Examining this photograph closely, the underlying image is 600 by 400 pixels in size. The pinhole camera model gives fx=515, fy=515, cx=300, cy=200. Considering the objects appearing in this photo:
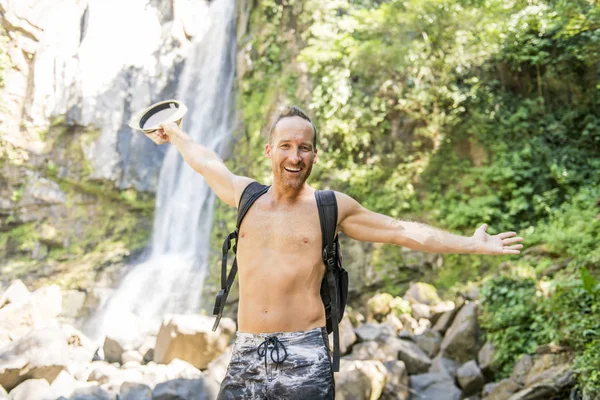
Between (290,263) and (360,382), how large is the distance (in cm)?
330

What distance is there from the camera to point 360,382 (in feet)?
17.6

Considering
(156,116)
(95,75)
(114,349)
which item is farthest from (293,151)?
(95,75)

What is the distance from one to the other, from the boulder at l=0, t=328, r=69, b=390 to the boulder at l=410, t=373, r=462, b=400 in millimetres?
4284

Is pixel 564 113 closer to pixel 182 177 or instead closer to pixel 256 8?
pixel 256 8

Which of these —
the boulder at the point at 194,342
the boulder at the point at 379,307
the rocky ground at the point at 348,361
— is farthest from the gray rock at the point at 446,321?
the boulder at the point at 194,342

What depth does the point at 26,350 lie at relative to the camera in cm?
625

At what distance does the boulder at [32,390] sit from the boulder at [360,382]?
3203mm

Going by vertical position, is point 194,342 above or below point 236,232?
below

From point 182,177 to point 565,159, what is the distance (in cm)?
1013

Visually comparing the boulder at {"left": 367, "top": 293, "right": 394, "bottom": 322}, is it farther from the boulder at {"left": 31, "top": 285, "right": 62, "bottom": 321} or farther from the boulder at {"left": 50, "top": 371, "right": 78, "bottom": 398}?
the boulder at {"left": 31, "top": 285, "right": 62, "bottom": 321}

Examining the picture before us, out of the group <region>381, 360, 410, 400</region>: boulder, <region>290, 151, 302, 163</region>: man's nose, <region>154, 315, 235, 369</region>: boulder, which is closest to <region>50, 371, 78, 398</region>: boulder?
<region>154, 315, 235, 369</region>: boulder

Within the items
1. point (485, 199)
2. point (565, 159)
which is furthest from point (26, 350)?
point (565, 159)

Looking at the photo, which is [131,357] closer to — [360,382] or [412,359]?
[360,382]

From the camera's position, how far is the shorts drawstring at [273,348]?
238 centimetres
